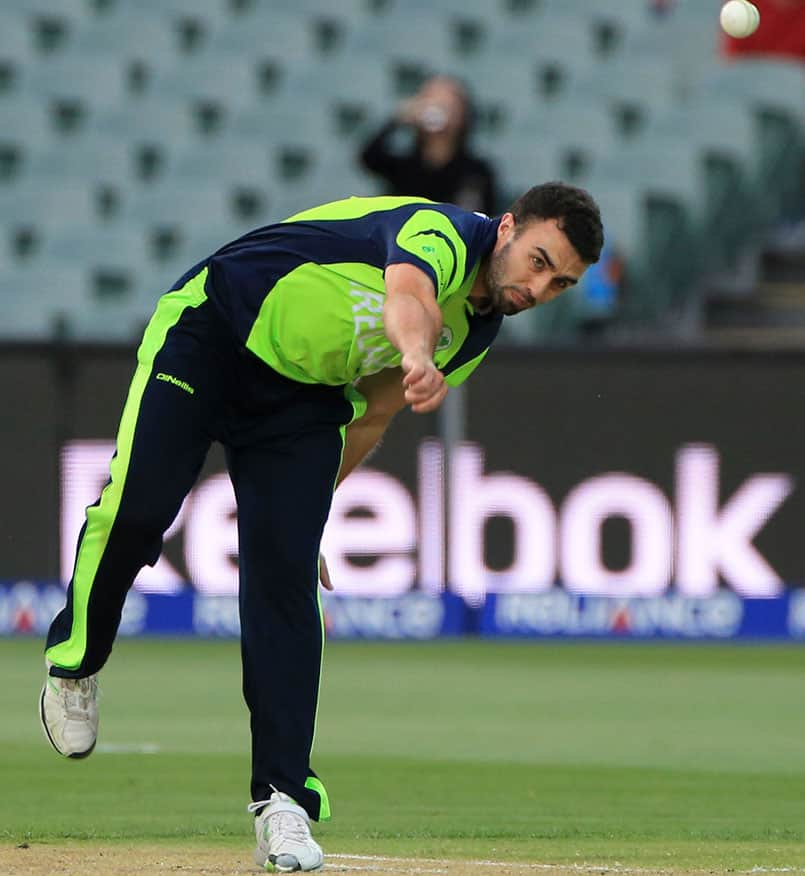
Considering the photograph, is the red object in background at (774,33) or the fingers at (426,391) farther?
the red object in background at (774,33)

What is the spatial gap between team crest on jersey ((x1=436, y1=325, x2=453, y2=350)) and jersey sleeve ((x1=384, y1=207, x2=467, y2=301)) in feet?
0.92

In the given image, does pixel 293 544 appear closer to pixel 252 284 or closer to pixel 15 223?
pixel 252 284

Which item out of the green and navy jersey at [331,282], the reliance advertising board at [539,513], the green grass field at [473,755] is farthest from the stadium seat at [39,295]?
the green and navy jersey at [331,282]

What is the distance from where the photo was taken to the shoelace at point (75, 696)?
5.12 m

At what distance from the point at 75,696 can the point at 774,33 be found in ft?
39.6

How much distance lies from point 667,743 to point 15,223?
946 centimetres

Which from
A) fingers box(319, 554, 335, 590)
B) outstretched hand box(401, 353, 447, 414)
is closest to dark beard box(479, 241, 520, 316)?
outstretched hand box(401, 353, 447, 414)

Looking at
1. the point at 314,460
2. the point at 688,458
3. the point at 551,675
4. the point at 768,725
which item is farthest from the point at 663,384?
the point at 314,460

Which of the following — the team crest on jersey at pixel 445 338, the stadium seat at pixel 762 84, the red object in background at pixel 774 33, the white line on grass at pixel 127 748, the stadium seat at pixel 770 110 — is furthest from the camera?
the red object in background at pixel 774 33

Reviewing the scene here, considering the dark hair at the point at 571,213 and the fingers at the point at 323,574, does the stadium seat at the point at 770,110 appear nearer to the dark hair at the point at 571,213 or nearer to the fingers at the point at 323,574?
the fingers at the point at 323,574

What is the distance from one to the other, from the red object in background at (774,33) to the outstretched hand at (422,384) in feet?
39.9

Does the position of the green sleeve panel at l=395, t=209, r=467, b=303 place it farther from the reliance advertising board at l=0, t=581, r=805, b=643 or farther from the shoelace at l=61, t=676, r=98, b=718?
the reliance advertising board at l=0, t=581, r=805, b=643

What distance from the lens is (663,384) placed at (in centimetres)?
1229

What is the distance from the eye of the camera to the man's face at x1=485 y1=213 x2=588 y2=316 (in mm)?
4680
